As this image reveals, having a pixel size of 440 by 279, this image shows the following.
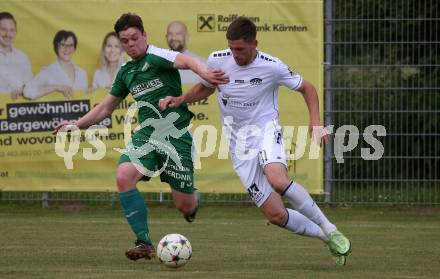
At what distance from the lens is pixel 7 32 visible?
14.4 meters

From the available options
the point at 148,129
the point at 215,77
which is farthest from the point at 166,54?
the point at 215,77

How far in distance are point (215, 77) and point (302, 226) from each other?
144cm

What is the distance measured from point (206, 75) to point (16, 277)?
217 centimetres

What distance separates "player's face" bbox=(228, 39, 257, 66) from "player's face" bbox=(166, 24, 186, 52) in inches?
232

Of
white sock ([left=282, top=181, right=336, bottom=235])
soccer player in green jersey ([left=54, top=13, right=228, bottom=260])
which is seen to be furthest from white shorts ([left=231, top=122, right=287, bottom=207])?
soccer player in green jersey ([left=54, top=13, right=228, bottom=260])

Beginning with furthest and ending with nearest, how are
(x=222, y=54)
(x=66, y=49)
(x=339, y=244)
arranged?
1. (x=66, y=49)
2. (x=222, y=54)
3. (x=339, y=244)

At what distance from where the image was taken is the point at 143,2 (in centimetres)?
1438

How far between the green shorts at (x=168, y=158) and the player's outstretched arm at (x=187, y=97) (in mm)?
506

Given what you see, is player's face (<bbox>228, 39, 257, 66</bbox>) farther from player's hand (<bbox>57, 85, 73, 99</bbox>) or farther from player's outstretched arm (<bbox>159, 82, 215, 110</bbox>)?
player's hand (<bbox>57, 85, 73, 99</bbox>)

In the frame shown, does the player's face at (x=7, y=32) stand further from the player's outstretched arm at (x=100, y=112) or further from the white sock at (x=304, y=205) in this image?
the white sock at (x=304, y=205)

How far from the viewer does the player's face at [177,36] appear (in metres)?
14.4

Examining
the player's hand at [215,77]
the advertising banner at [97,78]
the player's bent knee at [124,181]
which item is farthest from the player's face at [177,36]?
the player's hand at [215,77]

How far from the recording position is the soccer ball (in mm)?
8172
